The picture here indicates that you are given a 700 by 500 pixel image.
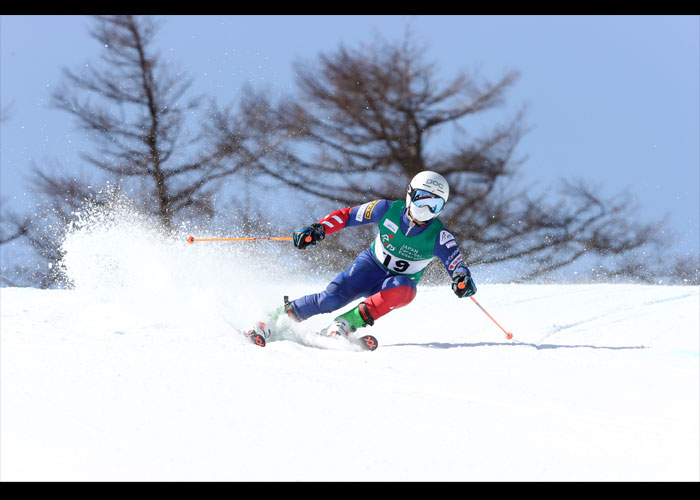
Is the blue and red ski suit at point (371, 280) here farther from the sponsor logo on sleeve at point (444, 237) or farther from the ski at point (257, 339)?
Result: the ski at point (257, 339)

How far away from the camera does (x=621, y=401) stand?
3.21m

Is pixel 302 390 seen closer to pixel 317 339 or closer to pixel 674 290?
pixel 317 339

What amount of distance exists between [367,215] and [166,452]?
10.4 feet

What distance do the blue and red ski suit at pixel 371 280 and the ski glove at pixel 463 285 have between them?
51 mm

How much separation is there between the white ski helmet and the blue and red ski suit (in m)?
0.12

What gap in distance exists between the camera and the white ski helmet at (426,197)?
15.9 feet

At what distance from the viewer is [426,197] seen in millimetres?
4832

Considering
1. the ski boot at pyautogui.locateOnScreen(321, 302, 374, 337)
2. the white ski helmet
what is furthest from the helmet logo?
the ski boot at pyautogui.locateOnScreen(321, 302, 374, 337)

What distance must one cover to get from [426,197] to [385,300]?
2.78ft

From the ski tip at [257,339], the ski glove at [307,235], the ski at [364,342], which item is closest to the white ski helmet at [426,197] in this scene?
the ski glove at [307,235]

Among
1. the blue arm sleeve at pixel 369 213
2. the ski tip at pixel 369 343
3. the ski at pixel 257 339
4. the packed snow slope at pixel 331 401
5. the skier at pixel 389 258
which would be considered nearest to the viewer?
the packed snow slope at pixel 331 401

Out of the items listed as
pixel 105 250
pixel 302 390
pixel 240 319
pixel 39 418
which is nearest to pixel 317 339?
pixel 240 319

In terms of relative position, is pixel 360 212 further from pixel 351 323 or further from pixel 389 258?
pixel 351 323

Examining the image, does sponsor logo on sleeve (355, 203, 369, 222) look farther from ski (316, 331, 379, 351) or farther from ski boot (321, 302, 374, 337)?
ski (316, 331, 379, 351)
